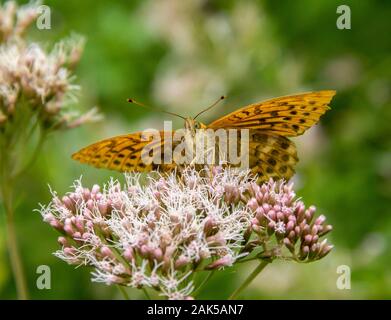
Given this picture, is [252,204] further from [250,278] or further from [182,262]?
[182,262]

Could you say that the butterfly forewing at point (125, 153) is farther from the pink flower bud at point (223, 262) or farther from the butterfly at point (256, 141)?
the pink flower bud at point (223, 262)

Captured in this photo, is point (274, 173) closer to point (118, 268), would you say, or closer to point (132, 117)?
point (118, 268)

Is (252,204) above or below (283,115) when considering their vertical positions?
below

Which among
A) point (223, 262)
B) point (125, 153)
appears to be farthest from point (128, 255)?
point (125, 153)

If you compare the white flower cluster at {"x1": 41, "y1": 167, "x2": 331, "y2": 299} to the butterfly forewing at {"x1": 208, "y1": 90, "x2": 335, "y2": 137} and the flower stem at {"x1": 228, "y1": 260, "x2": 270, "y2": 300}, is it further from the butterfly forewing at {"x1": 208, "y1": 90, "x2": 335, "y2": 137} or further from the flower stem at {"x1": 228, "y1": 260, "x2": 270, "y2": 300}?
the butterfly forewing at {"x1": 208, "y1": 90, "x2": 335, "y2": 137}

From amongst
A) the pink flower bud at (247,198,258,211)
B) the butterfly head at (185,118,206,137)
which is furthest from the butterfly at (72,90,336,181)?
the pink flower bud at (247,198,258,211)

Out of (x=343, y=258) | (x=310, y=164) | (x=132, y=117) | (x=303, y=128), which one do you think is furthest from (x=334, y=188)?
(x=303, y=128)
